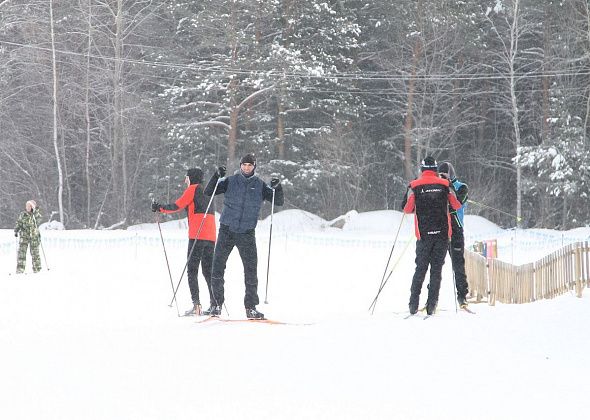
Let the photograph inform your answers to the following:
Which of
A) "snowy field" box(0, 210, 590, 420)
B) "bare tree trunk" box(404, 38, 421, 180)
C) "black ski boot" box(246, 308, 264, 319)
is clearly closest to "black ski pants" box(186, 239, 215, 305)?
"snowy field" box(0, 210, 590, 420)

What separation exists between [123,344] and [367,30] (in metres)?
32.3

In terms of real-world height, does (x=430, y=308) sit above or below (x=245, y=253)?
below

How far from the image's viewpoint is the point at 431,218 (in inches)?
398

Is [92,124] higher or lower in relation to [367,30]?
lower

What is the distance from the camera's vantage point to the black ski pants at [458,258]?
11.2 meters

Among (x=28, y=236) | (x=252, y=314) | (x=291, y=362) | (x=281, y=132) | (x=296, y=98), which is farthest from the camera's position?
(x=281, y=132)

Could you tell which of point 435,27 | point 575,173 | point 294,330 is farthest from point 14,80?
point 294,330

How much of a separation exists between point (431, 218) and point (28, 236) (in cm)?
1058

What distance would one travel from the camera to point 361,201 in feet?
126

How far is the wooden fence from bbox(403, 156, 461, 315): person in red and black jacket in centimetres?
318

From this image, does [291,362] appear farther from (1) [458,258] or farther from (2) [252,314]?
(1) [458,258]

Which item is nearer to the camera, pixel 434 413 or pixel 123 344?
pixel 434 413

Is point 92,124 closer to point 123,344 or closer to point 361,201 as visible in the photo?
point 361,201

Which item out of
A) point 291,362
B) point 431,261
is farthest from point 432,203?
point 291,362
